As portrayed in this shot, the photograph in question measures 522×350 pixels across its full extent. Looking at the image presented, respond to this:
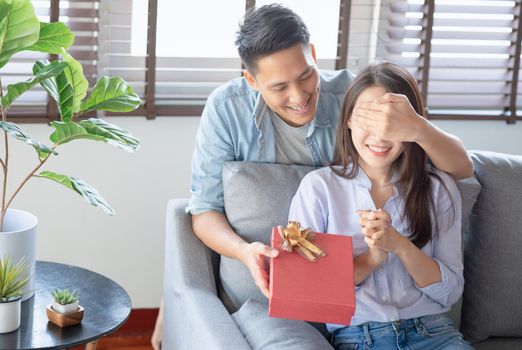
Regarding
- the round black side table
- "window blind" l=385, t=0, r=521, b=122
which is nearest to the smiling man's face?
the round black side table

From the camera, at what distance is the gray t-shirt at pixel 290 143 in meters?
2.26

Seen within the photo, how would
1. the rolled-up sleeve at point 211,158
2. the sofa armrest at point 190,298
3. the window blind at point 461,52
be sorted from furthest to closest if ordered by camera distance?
the window blind at point 461,52
the rolled-up sleeve at point 211,158
the sofa armrest at point 190,298

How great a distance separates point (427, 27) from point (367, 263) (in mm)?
1566

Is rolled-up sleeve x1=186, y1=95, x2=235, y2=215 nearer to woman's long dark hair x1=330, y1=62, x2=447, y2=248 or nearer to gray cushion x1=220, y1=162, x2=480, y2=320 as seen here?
gray cushion x1=220, y1=162, x2=480, y2=320

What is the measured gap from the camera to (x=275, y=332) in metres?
1.96

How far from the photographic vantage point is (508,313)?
2301 mm

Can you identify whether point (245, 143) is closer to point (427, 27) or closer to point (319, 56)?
point (319, 56)

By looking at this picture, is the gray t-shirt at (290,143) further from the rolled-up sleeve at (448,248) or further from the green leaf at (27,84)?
the green leaf at (27,84)

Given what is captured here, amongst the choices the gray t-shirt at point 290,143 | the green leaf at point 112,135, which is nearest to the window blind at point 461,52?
the gray t-shirt at point 290,143

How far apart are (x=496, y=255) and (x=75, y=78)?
1168mm

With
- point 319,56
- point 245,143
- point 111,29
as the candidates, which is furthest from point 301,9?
point 245,143

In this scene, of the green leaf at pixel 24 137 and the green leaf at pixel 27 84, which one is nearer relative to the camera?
the green leaf at pixel 24 137

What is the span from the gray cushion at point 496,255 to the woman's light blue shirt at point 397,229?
222 mm

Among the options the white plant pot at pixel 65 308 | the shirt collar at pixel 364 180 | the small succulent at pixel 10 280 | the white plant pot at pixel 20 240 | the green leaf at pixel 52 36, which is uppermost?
the green leaf at pixel 52 36
